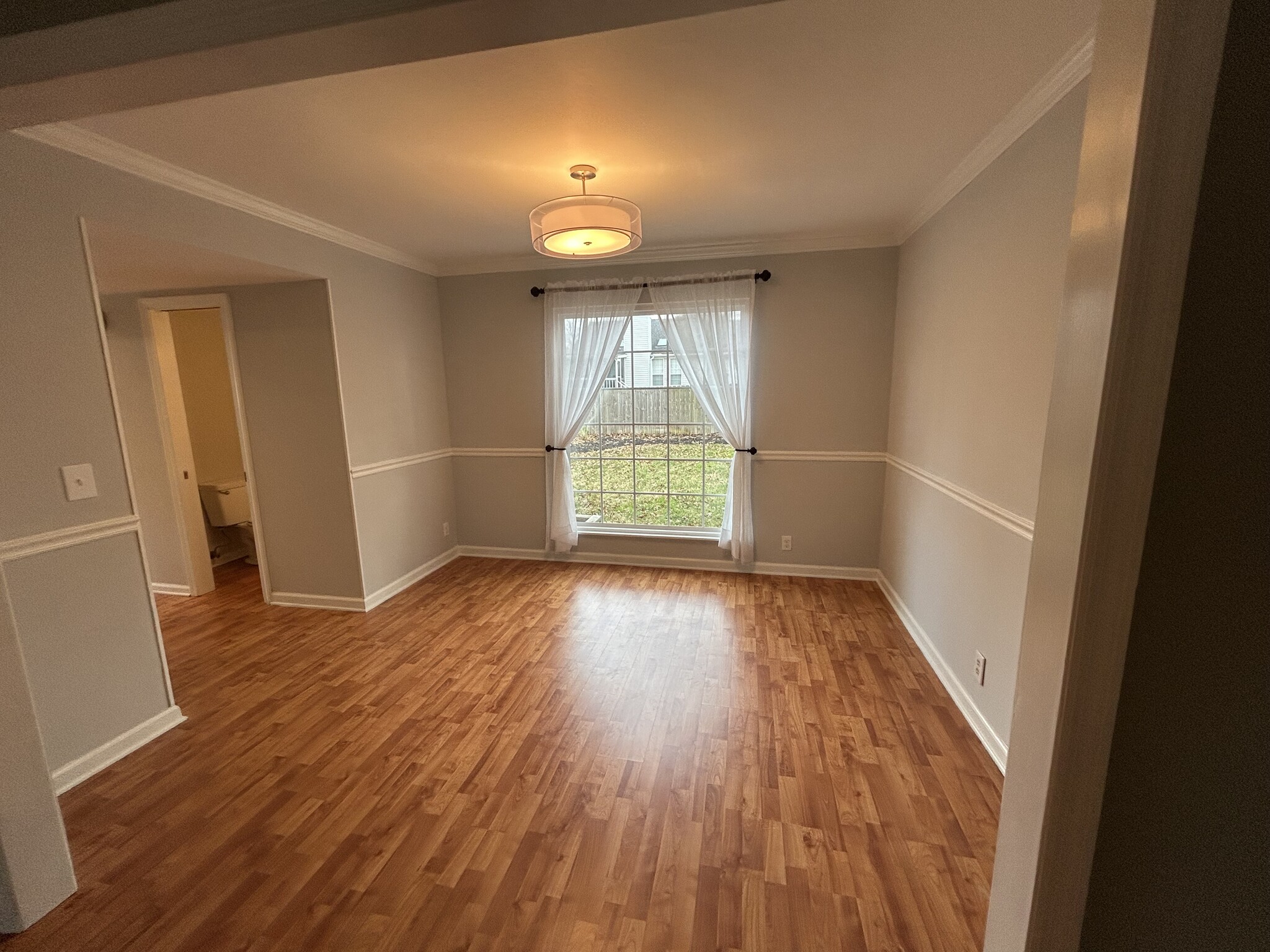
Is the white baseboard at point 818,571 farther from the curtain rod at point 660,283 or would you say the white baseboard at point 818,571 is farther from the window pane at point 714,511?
the curtain rod at point 660,283

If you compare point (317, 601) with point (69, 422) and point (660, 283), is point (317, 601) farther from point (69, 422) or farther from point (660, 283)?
point (660, 283)

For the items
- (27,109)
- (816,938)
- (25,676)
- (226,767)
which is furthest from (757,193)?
(226,767)

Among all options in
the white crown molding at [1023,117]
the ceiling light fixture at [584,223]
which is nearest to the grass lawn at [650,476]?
the ceiling light fixture at [584,223]

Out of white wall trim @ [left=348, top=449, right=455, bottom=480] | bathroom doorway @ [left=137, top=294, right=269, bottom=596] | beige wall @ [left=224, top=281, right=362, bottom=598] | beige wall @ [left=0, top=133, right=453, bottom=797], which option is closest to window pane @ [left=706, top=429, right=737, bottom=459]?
white wall trim @ [left=348, top=449, right=455, bottom=480]

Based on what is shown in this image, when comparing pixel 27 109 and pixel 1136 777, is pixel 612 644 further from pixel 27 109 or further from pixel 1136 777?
pixel 27 109

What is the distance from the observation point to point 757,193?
2609mm

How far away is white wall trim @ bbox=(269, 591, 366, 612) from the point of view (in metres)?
3.36

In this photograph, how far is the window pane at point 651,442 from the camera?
4031 mm

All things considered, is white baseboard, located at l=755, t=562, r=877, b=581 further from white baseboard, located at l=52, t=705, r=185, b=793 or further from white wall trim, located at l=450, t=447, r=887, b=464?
white baseboard, located at l=52, t=705, r=185, b=793

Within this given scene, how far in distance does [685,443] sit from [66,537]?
3358mm

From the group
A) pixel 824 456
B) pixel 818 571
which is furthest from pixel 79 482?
pixel 818 571

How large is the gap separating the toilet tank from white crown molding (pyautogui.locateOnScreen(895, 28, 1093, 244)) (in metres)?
5.23

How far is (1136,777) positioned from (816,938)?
3.59 feet

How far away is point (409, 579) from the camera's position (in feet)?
12.5
